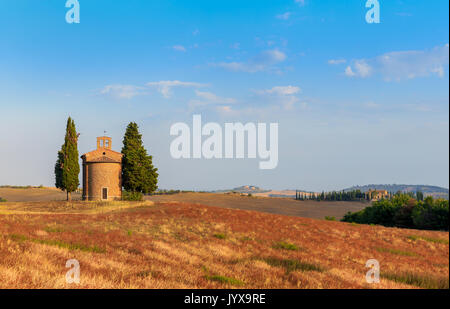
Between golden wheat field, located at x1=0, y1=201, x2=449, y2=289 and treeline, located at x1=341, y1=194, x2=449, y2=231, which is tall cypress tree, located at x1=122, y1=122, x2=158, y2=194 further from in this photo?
treeline, located at x1=341, y1=194, x2=449, y2=231

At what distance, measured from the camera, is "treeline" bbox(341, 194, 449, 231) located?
47541mm

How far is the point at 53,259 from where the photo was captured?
8773 millimetres

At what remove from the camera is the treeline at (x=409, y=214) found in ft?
156

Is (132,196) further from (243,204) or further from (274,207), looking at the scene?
(274,207)

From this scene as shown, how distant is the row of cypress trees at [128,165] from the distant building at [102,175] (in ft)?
4.22

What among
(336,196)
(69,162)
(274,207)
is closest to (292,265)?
(69,162)

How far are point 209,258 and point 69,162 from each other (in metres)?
46.1

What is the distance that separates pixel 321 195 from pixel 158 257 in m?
106

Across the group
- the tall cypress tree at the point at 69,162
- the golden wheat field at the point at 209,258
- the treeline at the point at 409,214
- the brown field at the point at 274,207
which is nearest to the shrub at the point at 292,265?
the golden wheat field at the point at 209,258

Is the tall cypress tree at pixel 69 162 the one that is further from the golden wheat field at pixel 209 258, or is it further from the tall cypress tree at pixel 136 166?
the golden wheat field at pixel 209 258

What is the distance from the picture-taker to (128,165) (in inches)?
2014
